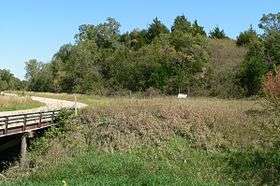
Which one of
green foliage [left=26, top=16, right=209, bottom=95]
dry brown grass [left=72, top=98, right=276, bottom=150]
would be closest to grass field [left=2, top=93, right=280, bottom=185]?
dry brown grass [left=72, top=98, right=276, bottom=150]

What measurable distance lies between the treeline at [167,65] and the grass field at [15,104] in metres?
17.1

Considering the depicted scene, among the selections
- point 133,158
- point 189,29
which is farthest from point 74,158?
point 189,29

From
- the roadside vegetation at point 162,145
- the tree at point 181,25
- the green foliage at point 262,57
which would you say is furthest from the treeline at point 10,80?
the roadside vegetation at point 162,145

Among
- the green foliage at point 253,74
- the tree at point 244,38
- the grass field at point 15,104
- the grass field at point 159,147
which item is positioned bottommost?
the grass field at point 159,147

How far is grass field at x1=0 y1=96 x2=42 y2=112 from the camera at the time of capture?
5940 cm

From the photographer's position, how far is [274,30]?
8338 centimetres

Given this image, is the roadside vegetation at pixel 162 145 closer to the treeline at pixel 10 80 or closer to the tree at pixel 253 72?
the tree at pixel 253 72

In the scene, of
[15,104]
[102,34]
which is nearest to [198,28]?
[102,34]

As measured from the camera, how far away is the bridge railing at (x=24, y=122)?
37688mm

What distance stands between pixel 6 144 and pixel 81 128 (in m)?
5.32

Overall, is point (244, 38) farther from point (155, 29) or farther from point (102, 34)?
point (102, 34)

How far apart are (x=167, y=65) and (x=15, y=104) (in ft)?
82.9

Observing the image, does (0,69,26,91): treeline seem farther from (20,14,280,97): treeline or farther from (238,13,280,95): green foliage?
(238,13,280,95): green foliage

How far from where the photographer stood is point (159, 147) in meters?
40.2
